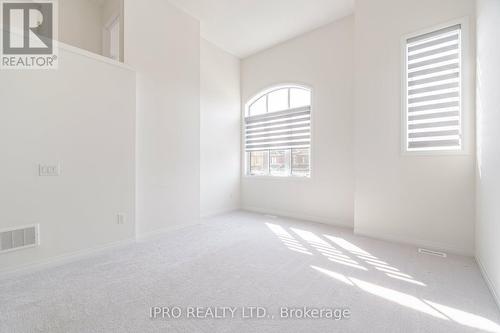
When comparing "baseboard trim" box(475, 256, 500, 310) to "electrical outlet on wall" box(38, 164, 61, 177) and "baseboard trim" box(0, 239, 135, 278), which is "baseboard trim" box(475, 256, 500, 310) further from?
"electrical outlet on wall" box(38, 164, 61, 177)

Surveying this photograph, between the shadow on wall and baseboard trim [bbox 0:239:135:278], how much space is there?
9.16 feet

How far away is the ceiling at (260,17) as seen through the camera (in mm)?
3666

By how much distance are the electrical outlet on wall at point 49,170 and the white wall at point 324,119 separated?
12.2 feet

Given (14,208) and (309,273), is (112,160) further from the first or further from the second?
(309,273)

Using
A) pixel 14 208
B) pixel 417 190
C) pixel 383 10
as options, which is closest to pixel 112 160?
pixel 14 208

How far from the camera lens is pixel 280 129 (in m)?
4.96

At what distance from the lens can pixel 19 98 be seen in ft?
7.50

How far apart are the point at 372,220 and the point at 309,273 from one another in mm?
1743

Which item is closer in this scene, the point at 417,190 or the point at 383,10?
the point at 417,190

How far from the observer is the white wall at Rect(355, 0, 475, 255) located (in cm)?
278

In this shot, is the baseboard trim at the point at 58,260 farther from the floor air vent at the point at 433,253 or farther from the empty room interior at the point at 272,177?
the floor air vent at the point at 433,253

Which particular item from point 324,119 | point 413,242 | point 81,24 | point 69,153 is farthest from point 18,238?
point 413,242

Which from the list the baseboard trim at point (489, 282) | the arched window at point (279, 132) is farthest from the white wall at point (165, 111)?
the baseboard trim at point (489, 282)

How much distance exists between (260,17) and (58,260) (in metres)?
4.76
